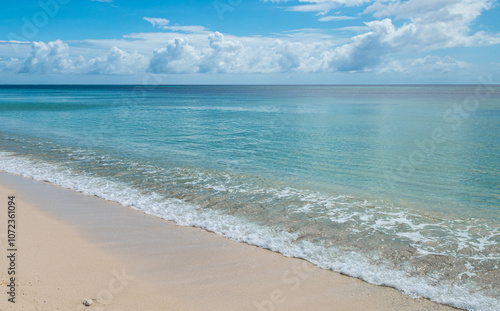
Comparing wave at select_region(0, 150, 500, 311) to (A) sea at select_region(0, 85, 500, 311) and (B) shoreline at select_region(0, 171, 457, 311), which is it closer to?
(A) sea at select_region(0, 85, 500, 311)

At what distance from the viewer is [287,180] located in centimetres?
1455

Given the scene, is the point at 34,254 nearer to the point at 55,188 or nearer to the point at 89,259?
the point at 89,259

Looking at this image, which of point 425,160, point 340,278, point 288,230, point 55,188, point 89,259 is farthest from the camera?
point 425,160

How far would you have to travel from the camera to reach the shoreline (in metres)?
6.25

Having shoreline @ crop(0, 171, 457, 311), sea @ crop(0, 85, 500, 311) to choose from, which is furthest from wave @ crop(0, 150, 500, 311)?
shoreline @ crop(0, 171, 457, 311)

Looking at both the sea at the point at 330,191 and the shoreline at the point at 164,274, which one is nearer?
the shoreline at the point at 164,274

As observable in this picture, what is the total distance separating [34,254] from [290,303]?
572 cm

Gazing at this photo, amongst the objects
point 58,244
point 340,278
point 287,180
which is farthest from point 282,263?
point 287,180

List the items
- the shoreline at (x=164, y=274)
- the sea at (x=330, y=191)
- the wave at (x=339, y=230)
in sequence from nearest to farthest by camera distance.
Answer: the shoreline at (x=164, y=274) < the wave at (x=339, y=230) < the sea at (x=330, y=191)

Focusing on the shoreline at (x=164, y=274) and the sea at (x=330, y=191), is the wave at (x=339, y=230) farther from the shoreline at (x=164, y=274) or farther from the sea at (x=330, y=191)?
the shoreline at (x=164, y=274)

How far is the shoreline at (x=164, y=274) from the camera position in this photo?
6.25 m

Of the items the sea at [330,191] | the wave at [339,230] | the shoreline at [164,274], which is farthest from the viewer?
the sea at [330,191]

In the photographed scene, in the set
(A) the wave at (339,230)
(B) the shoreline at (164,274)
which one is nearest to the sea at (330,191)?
(A) the wave at (339,230)

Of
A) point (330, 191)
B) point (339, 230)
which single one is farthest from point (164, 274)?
point (330, 191)
